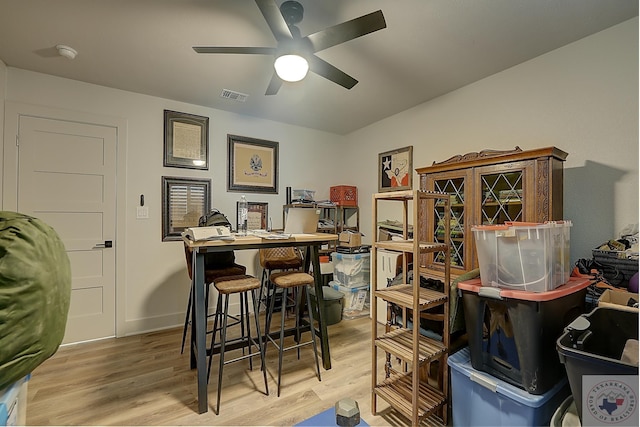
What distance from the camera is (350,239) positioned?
12.2 feet

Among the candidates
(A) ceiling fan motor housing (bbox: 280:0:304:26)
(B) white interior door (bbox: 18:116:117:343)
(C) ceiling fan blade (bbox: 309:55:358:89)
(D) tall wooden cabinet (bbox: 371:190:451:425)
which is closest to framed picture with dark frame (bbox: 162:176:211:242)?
(B) white interior door (bbox: 18:116:117:343)

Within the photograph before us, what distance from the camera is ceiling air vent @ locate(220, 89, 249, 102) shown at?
9.62ft

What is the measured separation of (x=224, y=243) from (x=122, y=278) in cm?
195

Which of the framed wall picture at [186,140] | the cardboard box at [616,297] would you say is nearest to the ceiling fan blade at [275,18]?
the framed wall picture at [186,140]

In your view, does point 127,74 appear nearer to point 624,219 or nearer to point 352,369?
point 352,369

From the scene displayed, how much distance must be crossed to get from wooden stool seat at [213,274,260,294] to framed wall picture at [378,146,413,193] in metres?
2.20

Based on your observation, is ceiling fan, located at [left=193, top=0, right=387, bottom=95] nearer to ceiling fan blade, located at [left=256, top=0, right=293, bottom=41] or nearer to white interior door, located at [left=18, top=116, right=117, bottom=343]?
ceiling fan blade, located at [left=256, top=0, right=293, bottom=41]

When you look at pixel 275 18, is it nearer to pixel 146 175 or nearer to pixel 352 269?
pixel 146 175

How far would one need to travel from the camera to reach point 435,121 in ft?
9.95

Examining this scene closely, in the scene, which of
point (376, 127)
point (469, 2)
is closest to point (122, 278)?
point (376, 127)

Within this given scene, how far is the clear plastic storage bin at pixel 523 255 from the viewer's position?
4.37 ft

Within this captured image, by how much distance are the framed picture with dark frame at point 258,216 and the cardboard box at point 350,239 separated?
1046 mm

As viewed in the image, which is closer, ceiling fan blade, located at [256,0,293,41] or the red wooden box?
ceiling fan blade, located at [256,0,293,41]

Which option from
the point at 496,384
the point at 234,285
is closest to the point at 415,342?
the point at 496,384
